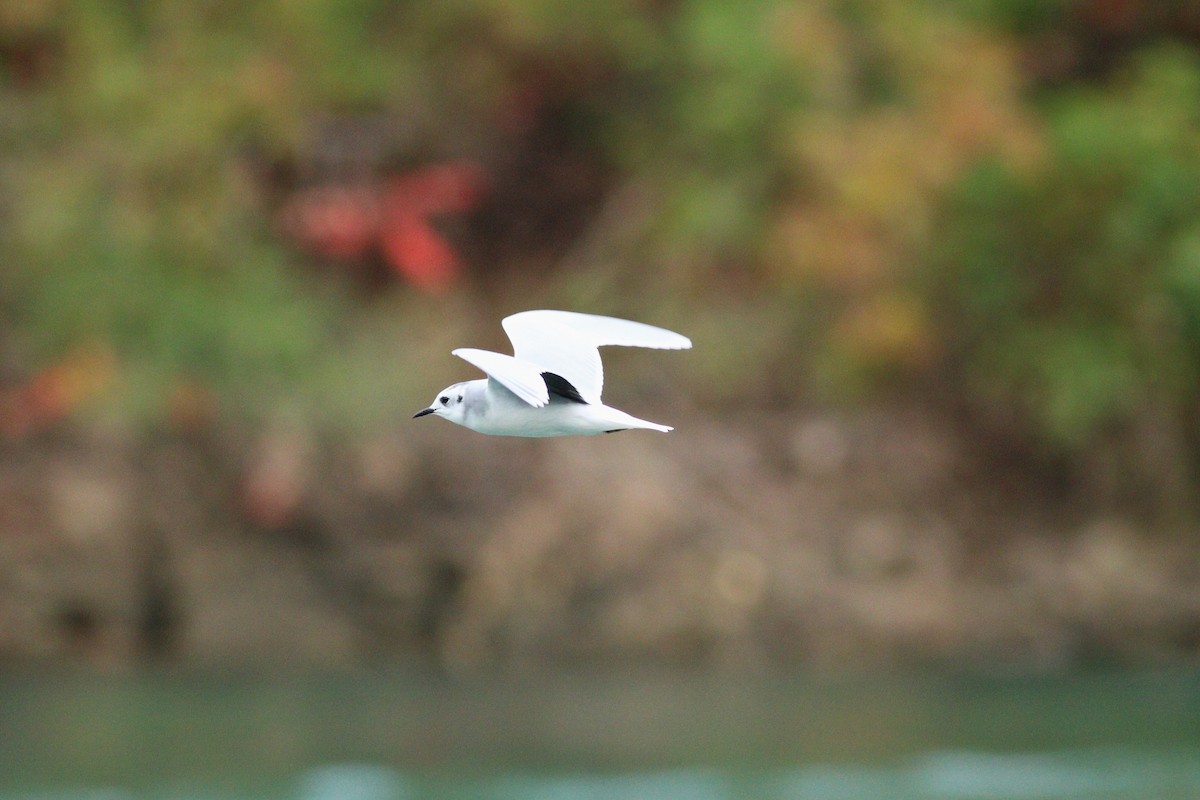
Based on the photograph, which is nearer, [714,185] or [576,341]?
[576,341]

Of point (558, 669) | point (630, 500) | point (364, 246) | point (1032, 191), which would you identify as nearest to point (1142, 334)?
point (1032, 191)

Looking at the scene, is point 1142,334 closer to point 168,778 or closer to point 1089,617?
point 1089,617

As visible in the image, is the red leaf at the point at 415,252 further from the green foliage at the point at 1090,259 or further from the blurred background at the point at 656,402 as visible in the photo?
the green foliage at the point at 1090,259

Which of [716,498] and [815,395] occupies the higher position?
[815,395]

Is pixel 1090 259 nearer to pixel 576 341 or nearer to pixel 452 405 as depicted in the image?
pixel 576 341

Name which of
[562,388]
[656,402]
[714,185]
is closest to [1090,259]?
[714,185]

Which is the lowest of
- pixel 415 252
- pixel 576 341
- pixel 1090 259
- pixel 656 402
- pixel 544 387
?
pixel 544 387
